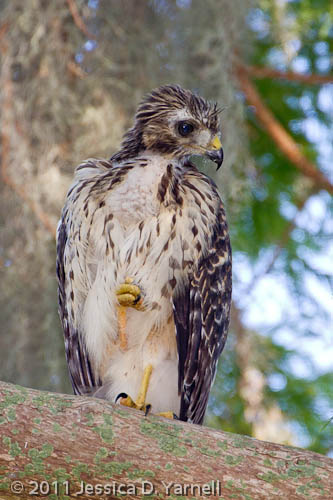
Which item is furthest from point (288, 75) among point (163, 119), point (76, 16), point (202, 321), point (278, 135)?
point (202, 321)

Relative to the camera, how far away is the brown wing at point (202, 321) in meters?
3.50

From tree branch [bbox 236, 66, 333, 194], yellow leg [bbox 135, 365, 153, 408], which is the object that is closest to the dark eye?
yellow leg [bbox 135, 365, 153, 408]

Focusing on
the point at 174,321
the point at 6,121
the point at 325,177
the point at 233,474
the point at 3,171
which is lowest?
the point at 233,474

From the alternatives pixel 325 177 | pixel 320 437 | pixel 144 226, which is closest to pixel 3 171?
pixel 144 226

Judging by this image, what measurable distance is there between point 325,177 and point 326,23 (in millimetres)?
1233

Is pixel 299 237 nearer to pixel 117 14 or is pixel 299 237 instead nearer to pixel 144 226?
pixel 117 14

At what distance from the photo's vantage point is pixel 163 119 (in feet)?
12.4

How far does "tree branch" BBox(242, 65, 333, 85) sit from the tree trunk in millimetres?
3274

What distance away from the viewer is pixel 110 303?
3477 mm

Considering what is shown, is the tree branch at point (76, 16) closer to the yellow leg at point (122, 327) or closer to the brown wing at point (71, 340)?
the brown wing at point (71, 340)

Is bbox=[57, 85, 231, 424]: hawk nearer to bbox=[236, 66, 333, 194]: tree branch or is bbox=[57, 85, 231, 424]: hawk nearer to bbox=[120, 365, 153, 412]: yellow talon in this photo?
bbox=[120, 365, 153, 412]: yellow talon

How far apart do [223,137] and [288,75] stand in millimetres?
940

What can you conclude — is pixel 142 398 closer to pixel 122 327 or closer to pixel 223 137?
pixel 122 327

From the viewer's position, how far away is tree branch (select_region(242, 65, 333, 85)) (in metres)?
5.34
